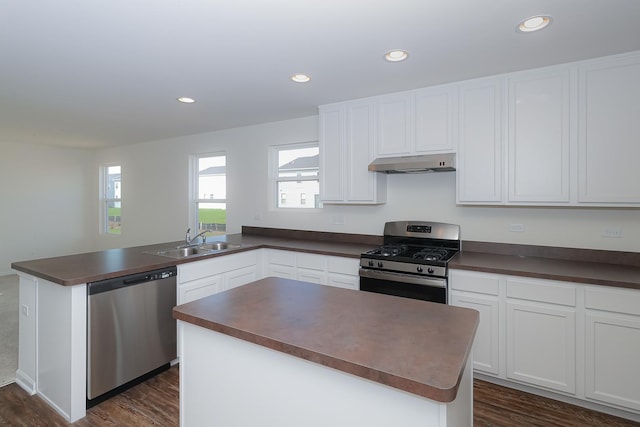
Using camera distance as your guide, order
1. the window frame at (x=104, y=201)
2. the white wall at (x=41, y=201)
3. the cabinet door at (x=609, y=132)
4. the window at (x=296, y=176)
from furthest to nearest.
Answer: the window frame at (x=104, y=201) → the white wall at (x=41, y=201) → the window at (x=296, y=176) → the cabinet door at (x=609, y=132)

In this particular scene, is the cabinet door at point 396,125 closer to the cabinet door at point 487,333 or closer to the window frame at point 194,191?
the cabinet door at point 487,333

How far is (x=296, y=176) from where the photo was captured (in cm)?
414

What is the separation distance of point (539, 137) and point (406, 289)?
1556 mm

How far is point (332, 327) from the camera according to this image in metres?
1.21

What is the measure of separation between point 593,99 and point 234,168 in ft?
13.0

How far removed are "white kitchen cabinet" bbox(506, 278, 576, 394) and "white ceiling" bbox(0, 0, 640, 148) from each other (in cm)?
161

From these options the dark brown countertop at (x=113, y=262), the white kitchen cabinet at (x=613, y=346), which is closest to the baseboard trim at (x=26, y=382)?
the dark brown countertop at (x=113, y=262)

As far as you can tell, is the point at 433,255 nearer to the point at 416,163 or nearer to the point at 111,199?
the point at 416,163

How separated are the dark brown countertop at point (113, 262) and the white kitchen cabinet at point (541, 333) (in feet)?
4.12

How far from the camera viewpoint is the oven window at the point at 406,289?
2.46 metres

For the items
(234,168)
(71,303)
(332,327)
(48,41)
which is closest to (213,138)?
(234,168)

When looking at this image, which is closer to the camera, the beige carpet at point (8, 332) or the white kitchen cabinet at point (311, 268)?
the beige carpet at point (8, 332)

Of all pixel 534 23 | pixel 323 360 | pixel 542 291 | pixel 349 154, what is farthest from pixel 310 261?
pixel 534 23

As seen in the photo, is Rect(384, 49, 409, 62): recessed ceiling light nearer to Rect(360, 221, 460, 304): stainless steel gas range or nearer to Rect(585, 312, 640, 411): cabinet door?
Rect(360, 221, 460, 304): stainless steel gas range
